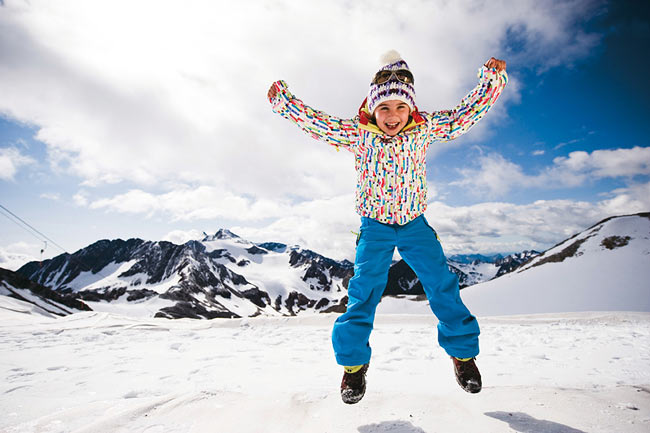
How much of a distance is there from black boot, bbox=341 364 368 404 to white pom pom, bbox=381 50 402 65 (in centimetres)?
302

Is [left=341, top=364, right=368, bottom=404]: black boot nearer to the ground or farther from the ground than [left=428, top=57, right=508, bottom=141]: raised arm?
nearer to the ground

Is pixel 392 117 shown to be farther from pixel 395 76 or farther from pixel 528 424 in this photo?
pixel 528 424

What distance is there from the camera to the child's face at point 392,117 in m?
2.86

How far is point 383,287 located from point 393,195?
85 cm

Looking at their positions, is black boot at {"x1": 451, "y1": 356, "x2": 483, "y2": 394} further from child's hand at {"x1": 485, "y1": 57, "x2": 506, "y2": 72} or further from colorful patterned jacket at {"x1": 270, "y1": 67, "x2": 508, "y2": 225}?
child's hand at {"x1": 485, "y1": 57, "x2": 506, "y2": 72}

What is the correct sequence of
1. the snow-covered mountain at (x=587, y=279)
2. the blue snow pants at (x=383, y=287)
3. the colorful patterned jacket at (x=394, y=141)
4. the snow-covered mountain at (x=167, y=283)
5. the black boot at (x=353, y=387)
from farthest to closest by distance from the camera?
1. the snow-covered mountain at (x=167, y=283)
2. the snow-covered mountain at (x=587, y=279)
3. the colorful patterned jacket at (x=394, y=141)
4. the blue snow pants at (x=383, y=287)
5. the black boot at (x=353, y=387)

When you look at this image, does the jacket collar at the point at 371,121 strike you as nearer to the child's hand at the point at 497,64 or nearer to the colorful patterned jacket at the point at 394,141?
the colorful patterned jacket at the point at 394,141

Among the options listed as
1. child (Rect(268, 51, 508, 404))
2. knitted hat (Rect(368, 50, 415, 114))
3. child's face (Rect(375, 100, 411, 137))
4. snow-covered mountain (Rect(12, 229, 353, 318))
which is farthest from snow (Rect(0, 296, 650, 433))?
snow-covered mountain (Rect(12, 229, 353, 318))

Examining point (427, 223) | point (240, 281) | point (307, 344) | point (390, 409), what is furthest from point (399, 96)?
point (240, 281)

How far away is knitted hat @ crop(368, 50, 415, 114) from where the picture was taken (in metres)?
2.93

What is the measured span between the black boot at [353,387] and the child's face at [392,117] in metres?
2.15

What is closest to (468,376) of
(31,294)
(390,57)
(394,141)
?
(394,141)

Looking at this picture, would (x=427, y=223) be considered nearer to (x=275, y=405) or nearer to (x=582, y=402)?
(x=582, y=402)

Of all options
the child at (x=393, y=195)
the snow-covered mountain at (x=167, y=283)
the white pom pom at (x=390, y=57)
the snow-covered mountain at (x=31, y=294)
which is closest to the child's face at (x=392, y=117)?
the child at (x=393, y=195)
